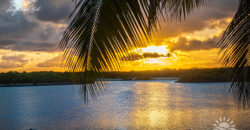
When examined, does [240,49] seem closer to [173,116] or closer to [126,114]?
[173,116]

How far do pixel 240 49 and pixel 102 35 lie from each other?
1388 millimetres

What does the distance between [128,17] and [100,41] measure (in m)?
0.39

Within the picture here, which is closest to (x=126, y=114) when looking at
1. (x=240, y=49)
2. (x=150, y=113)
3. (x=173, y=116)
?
(x=150, y=113)

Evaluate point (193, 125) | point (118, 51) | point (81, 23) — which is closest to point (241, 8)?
point (118, 51)

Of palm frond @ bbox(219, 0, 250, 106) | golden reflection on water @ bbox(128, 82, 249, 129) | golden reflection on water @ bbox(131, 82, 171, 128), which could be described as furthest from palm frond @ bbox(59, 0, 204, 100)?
golden reflection on water @ bbox(131, 82, 171, 128)

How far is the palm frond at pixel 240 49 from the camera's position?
2119 millimetres

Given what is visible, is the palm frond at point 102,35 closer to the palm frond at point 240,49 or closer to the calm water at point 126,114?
the calm water at point 126,114

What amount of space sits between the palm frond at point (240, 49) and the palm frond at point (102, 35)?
886 mm

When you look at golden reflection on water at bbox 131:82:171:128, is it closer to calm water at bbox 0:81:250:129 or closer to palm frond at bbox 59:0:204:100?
calm water at bbox 0:81:250:129

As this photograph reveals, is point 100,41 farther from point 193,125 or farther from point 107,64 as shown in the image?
point 193,125

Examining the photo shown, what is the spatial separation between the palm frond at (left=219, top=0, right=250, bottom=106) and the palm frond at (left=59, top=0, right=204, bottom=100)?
0.89 metres

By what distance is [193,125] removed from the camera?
81.0ft

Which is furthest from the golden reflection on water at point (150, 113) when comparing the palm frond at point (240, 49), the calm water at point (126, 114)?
the palm frond at point (240, 49)

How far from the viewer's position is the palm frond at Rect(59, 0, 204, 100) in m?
2.14
